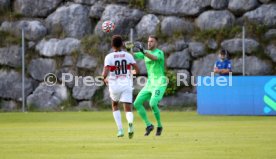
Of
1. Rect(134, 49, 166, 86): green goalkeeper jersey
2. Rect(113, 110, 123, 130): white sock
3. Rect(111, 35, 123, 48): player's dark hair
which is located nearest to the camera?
Rect(111, 35, 123, 48): player's dark hair

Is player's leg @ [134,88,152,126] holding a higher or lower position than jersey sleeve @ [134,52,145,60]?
lower

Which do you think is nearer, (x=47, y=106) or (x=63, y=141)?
(x=63, y=141)

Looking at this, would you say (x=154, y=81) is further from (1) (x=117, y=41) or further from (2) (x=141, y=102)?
(1) (x=117, y=41)

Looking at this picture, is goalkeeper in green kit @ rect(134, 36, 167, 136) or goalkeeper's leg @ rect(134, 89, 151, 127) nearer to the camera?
goalkeeper's leg @ rect(134, 89, 151, 127)

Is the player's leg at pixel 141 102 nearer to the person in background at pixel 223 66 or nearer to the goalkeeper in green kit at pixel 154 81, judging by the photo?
the goalkeeper in green kit at pixel 154 81

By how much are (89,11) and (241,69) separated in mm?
7309

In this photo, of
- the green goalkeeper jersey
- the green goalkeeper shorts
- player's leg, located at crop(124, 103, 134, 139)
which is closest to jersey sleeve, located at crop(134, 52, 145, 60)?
the green goalkeeper jersey

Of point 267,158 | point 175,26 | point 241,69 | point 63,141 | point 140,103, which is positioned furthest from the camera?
point 175,26

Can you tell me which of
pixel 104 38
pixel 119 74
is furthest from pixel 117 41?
pixel 104 38

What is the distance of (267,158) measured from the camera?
39.6 feet

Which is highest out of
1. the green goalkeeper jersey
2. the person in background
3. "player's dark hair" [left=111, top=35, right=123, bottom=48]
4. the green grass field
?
"player's dark hair" [left=111, top=35, right=123, bottom=48]

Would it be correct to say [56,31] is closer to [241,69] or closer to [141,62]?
[141,62]

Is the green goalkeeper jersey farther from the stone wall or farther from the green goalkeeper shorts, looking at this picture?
the stone wall

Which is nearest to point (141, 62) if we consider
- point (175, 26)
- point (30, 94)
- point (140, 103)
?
point (175, 26)
